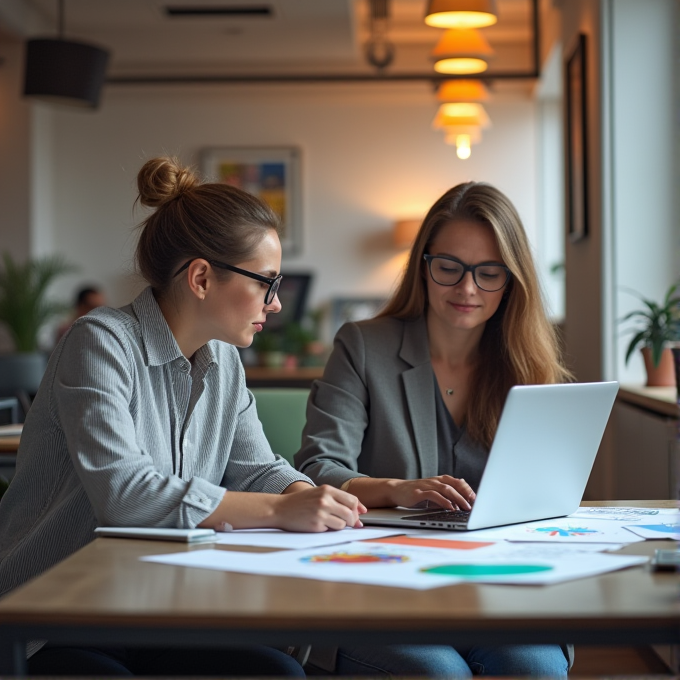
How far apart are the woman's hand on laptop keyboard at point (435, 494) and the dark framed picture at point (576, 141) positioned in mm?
3274

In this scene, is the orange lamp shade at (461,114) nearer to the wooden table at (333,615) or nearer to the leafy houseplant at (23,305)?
the leafy houseplant at (23,305)

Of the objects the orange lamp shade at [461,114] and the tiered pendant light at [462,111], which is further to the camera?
the orange lamp shade at [461,114]

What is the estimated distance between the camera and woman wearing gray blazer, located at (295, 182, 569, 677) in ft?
7.08

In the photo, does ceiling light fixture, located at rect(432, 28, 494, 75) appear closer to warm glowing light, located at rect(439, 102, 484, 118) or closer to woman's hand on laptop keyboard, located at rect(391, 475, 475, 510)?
warm glowing light, located at rect(439, 102, 484, 118)

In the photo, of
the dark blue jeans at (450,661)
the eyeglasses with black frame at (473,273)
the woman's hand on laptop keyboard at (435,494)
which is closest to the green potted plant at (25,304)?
the eyeglasses with black frame at (473,273)

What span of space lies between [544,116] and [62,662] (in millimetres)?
7644

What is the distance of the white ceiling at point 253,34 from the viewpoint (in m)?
7.11

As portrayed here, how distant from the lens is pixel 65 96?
5469 millimetres

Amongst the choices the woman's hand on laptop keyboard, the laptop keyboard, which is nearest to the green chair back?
the woman's hand on laptop keyboard

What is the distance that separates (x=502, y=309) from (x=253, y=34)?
19.6 ft

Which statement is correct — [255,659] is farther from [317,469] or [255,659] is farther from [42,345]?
[42,345]

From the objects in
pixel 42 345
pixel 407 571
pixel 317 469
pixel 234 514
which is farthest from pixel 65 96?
pixel 407 571

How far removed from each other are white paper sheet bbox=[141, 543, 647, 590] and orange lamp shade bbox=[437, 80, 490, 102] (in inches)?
189

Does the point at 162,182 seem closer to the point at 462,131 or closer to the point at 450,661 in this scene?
the point at 450,661
